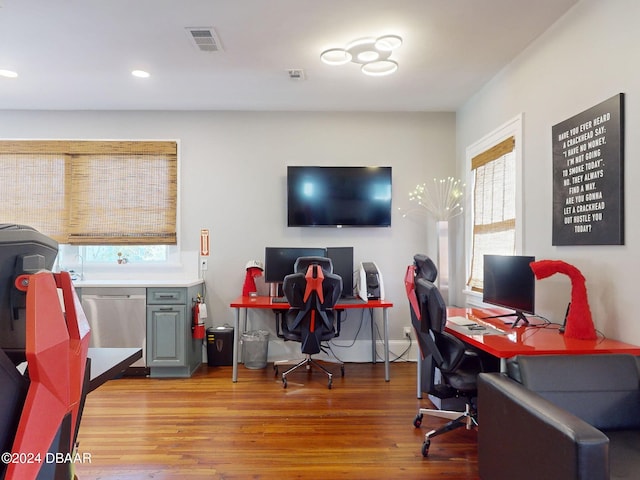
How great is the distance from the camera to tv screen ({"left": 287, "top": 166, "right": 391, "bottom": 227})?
4516mm

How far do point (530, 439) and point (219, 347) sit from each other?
3.40 meters

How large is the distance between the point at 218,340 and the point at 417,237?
2.47 meters

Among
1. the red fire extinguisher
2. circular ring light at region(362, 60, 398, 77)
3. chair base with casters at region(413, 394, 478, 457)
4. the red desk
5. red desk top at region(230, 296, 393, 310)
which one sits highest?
circular ring light at region(362, 60, 398, 77)

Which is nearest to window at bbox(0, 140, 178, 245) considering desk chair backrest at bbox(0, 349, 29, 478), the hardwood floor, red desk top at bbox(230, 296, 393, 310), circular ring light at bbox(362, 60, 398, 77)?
red desk top at bbox(230, 296, 393, 310)

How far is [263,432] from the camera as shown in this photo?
9.34ft

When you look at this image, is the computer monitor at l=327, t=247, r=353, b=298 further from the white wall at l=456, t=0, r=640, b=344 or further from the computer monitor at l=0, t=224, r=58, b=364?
the computer monitor at l=0, t=224, r=58, b=364

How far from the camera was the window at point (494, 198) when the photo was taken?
334 centimetres

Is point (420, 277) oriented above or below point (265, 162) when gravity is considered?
below

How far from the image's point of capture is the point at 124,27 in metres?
2.85

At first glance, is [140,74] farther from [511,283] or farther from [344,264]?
[511,283]

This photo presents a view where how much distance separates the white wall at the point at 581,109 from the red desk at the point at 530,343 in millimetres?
173

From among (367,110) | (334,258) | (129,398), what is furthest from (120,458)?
(367,110)

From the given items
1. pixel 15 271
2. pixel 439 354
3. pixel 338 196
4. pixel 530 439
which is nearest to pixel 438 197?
pixel 338 196

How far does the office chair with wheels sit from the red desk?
5.1 inches
